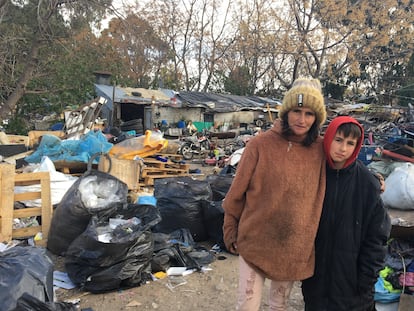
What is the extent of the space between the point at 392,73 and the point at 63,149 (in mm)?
29028

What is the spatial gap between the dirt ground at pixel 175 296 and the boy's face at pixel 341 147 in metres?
1.75

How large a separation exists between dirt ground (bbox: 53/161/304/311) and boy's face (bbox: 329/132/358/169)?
1.75 metres

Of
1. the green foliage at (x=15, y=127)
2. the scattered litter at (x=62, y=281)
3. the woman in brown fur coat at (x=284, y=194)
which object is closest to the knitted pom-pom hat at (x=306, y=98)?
the woman in brown fur coat at (x=284, y=194)

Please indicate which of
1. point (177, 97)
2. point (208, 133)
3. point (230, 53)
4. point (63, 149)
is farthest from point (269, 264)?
point (230, 53)

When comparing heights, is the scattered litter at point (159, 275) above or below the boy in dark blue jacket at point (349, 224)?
below

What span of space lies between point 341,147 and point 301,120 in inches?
9.0

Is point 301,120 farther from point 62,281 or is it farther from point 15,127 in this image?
point 15,127

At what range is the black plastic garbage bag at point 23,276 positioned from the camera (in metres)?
1.84

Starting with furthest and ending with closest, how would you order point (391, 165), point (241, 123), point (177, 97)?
point (241, 123), point (177, 97), point (391, 165)

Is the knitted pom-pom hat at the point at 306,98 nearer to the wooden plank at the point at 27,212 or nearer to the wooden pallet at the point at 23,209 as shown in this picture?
A: the wooden pallet at the point at 23,209

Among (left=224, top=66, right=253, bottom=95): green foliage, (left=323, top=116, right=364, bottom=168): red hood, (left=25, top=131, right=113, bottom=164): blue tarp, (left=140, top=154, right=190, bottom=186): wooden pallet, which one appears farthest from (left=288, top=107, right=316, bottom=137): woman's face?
(left=224, top=66, right=253, bottom=95): green foliage

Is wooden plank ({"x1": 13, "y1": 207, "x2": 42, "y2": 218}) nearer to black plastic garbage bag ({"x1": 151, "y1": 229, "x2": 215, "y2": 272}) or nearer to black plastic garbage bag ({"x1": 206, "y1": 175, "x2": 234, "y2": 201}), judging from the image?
black plastic garbage bag ({"x1": 151, "y1": 229, "x2": 215, "y2": 272})

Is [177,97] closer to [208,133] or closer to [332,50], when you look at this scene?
[208,133]

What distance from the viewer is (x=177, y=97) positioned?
19.6 meters
